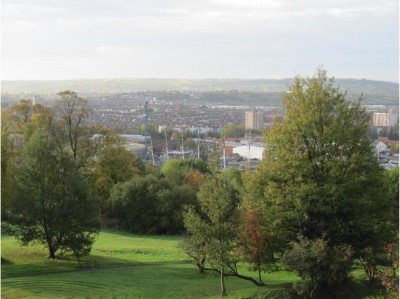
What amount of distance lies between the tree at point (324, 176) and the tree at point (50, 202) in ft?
36.4

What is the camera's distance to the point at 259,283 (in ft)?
89.2

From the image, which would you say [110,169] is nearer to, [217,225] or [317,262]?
[217,225]

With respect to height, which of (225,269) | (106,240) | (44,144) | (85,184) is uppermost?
(44,144)

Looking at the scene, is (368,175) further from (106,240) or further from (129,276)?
(106,240)

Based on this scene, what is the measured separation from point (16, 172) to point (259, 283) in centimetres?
1523

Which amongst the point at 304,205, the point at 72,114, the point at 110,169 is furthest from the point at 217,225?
the point at 110,169

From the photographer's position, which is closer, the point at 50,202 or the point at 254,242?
the point at 254,242

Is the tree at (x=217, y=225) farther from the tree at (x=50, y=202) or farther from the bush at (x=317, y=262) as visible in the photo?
the tree at (x=50, y=202)

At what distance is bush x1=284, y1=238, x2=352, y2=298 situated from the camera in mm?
23828

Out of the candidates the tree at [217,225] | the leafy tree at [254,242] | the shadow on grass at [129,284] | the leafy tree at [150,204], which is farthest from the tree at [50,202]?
the leafy tree at [150,204]

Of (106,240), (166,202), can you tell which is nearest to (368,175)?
(106,240)

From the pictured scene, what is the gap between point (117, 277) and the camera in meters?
28.3

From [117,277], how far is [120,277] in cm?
15

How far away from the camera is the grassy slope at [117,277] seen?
987 inches
